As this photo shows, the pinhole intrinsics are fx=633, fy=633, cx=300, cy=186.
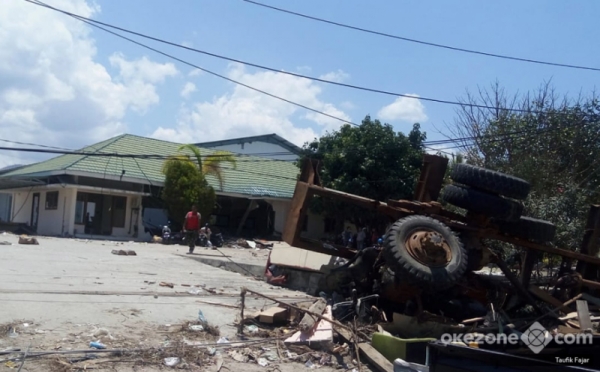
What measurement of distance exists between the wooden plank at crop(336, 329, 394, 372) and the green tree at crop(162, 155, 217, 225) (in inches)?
751

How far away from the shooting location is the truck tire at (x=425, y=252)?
30.5 feet

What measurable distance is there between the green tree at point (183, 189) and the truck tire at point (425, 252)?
18.0 m

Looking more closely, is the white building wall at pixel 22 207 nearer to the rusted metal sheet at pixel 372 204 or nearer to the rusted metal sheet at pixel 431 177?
the rusted metal sheet at pixel 372 204

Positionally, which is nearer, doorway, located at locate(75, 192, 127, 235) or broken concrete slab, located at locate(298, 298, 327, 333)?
broken concrete slab, located at locate(298, 298, 327, 333)

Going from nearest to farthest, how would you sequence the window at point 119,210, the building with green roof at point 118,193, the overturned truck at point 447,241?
1. the overturned truck at point 447,241
2. the building with green roof at point 118,193
3. the window at point 119,210

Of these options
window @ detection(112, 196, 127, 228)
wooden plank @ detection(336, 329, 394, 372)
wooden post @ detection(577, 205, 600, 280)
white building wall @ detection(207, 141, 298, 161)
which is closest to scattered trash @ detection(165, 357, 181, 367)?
wooden plank @ detection(336, 329, 394, 372)

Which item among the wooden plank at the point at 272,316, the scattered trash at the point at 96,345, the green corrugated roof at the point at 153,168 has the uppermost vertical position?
the green corrugated roof at the point at 153,168

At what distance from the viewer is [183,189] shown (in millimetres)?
27031

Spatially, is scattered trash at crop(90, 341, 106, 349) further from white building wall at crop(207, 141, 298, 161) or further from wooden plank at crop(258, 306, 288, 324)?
white building wall at crop(207, 141, 298, 161)

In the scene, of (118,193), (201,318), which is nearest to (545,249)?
(201,318)

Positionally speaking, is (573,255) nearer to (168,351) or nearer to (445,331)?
(445,331)

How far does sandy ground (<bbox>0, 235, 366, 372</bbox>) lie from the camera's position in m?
7.24

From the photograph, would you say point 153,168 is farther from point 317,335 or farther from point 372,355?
point 372,355

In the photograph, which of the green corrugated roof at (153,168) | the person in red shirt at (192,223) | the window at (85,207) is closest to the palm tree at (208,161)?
the green corrugated roof at (153,168)
